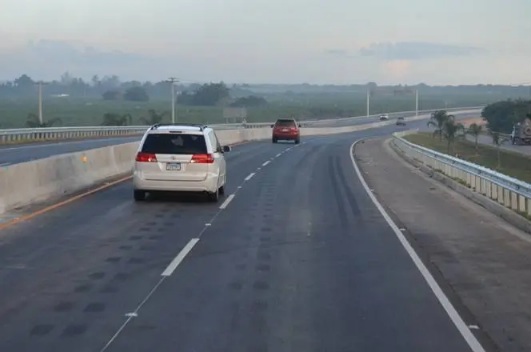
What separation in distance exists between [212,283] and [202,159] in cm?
1033

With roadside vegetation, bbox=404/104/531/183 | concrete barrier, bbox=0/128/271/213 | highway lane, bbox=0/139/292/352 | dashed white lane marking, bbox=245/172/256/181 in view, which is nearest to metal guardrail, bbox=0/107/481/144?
roadside vegetation, bbox=404/104/531/183

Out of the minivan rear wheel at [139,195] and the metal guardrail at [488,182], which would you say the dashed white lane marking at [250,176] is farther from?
the minivan rear wheel at [139,195]

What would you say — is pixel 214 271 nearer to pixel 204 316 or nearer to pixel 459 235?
pixel 204 316

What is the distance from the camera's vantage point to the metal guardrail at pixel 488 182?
1936 centimetres

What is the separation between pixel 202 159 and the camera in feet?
71.2

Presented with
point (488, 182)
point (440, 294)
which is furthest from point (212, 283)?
point (488, 182)

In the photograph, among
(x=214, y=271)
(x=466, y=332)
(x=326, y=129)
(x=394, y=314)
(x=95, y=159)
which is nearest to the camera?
(x=466, y=332)

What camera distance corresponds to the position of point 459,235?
55.5 ft

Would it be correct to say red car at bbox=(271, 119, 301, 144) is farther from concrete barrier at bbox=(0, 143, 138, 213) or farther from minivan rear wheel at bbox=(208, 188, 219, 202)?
→ minivan rear wheel at bbox=(208, 188, 219, 202)

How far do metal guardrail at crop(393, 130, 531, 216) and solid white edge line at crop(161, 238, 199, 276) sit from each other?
23.7 ft

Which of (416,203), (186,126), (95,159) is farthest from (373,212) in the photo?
(95,159)

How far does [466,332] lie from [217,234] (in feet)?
25.8

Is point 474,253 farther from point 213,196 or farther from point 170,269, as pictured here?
point 213,196

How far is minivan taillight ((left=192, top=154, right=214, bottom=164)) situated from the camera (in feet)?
70.9
